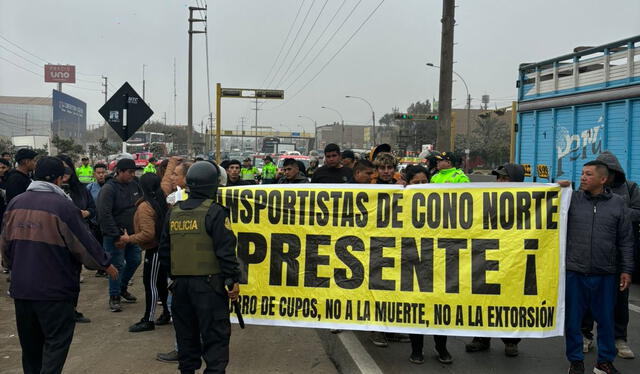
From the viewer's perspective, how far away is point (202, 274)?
4.36m

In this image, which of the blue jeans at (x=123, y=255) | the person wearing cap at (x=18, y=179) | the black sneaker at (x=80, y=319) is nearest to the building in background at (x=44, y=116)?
the person wearing cap at (x=18, y=179)

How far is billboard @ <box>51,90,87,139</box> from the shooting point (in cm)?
7719

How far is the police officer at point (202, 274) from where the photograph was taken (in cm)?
435

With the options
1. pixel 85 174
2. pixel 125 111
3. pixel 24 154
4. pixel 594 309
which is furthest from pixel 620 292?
pixel 85 174

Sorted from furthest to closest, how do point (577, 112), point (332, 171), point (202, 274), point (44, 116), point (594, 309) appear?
point (44, 116) → point (577, 112) → point (332, 171) → point (594, 309) → point (202, 274)

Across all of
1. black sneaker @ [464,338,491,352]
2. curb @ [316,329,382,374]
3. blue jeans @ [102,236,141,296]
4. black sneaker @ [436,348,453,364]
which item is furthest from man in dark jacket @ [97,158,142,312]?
black sneaker @ [464,338,491,352]

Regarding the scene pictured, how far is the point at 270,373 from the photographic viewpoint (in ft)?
17.7

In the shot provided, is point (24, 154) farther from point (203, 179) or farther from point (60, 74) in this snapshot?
point (60, 74)

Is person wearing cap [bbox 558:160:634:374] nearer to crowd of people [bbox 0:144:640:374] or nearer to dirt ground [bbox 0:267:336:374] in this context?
crowd of people [bbox 0:144:640:374]

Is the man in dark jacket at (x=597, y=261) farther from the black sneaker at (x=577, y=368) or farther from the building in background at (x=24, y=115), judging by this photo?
the building in background at (x=24, y=115)

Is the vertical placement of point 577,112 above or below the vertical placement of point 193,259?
above

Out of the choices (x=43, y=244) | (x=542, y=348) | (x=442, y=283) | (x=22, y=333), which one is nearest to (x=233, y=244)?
(x=43, y=244)

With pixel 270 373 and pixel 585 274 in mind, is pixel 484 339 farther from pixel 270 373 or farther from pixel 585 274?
pixel 270 373

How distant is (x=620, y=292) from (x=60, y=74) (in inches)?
4079
